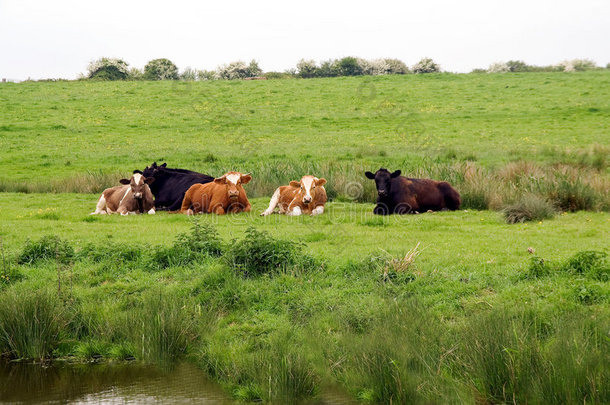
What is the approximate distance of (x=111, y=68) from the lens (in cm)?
6906

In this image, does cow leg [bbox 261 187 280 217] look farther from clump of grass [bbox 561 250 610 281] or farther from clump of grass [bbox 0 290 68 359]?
clump of grass [bbox 561 250 610 281]

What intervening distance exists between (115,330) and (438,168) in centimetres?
1401

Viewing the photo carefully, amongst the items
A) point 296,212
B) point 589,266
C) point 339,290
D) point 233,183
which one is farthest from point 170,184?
point 589,266

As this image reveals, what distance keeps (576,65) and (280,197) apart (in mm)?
58157

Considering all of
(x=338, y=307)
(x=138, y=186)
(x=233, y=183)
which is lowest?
(x=338, y=307)

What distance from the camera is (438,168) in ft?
71.3

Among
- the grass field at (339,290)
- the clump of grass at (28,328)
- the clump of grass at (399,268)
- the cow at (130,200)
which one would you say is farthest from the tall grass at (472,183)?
the clump of grass at (28,328)

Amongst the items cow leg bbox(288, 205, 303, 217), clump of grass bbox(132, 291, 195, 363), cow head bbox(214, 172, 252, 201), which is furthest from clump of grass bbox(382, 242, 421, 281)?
cow head bbox(214, 172, 252, 201)

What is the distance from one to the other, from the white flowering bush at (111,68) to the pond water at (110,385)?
205 feet

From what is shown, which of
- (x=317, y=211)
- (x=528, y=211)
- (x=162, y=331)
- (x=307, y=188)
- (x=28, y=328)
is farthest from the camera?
(x=317, y=211)

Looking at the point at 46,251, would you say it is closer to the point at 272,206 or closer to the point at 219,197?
the point at 219,197

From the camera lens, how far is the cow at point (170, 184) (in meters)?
19.3

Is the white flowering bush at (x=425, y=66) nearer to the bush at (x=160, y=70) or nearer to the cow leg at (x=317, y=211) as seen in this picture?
the bush at (x=160, y=70)

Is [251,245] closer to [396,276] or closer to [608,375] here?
[396,276]
